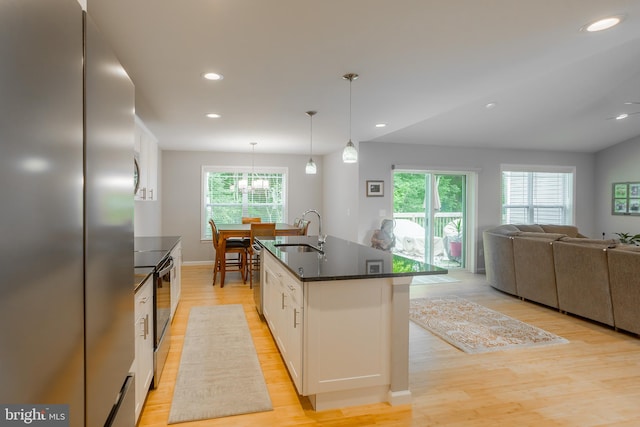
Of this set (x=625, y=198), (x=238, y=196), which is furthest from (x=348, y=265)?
(x=625, y=198)

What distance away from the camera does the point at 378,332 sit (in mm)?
2412

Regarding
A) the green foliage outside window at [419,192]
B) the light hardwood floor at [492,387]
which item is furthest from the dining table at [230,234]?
the green foliage outside window at [419,192]

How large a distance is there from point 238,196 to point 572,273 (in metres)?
6.20

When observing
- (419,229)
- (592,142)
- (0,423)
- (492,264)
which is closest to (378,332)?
(0,423)

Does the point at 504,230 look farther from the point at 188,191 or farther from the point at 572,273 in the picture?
the point at 188,191

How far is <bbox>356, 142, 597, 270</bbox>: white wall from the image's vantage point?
6633 millimetres

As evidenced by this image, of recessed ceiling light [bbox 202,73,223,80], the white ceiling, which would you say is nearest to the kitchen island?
the white ceiling

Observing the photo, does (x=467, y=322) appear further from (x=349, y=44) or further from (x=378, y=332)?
(x=349, y=44)

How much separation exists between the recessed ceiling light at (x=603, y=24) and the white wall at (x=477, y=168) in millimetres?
4312

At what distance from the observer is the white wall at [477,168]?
21.8ft

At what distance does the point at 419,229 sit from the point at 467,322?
3.20 meters

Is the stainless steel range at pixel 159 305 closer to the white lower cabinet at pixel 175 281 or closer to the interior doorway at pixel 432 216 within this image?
the white lower cabinet at pixel 175 281

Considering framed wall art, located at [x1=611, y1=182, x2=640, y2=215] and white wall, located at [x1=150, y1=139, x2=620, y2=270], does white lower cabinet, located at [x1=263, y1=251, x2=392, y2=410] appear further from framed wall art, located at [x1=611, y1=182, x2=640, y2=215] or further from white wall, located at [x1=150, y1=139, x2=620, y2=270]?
framed wall art, located at [x1=611, y1=182, x2=640, y2=215]

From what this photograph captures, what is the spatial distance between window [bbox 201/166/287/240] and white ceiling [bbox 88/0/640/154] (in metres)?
2.33
